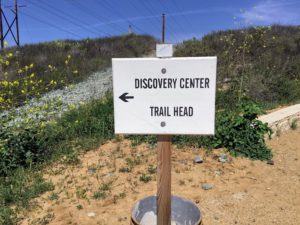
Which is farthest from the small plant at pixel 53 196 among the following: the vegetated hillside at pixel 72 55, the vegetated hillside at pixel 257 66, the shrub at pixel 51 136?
the vegetated hillside at pixel 72 55

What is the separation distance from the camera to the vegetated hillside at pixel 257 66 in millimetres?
8281

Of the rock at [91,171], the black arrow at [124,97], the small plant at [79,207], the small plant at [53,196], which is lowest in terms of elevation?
the small plant at [79,207]

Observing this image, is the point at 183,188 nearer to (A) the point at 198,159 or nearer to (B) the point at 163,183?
(A) the point at 198,159

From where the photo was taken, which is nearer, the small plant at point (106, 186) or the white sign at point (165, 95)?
the white sign at point (165, 95)

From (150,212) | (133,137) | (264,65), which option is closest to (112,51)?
(264,65)

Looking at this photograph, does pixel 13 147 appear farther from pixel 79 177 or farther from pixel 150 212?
pixel 150 212

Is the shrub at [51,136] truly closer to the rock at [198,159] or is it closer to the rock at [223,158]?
the rock at [198,159]

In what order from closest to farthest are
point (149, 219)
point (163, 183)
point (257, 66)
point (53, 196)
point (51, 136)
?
point (163, 183) → point (149, 219) → point (53, 196) → point (51, 136) → point (257, 66)

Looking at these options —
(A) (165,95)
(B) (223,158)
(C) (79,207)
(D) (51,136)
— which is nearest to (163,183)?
(A) (165,95)

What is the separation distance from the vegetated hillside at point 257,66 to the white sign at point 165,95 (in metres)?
3.77

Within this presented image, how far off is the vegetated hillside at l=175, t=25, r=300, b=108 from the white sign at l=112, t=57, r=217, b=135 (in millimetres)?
3772

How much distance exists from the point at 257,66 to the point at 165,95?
9.26 metres

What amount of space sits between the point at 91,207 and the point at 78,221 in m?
0.27

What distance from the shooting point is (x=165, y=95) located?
77.0 inches
